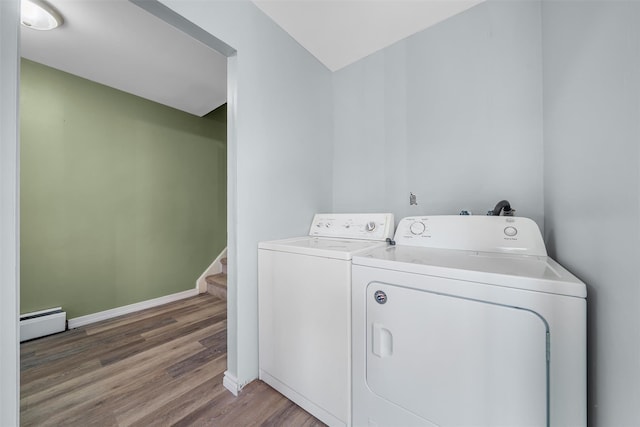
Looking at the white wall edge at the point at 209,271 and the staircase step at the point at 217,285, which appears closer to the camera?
the staircase step at the point at 217,285

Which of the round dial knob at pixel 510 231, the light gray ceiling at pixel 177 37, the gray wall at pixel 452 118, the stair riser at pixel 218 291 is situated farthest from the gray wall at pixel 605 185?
the stair riser at pixel 218 291

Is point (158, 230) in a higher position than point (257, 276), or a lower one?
higher

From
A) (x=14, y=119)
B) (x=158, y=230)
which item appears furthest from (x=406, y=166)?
(x=158, y=230)

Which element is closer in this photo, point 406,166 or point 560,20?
point 560,20

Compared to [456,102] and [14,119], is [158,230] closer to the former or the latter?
[14,119]

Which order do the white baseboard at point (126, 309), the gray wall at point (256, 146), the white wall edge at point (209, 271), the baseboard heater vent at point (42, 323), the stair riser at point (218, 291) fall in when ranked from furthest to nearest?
the white wall edge at point (209, 271) < the stair riser at point (218, 291) < the white baseboard at point (126, 309) < the baseboard heater vent at point (42, 323) < the gray wall at point (256, 146)

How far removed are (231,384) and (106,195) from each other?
216 cm

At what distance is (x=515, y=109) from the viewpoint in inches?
50.1

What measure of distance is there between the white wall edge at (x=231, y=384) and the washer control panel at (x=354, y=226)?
101 cm

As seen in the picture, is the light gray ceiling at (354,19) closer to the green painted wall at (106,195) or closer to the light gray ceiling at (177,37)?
the light gray ceiling at (177,37)

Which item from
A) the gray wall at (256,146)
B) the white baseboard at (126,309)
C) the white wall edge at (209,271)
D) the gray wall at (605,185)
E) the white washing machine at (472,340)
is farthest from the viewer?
the white wall edge at (209,271)

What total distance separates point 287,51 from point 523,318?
1929 millimetres

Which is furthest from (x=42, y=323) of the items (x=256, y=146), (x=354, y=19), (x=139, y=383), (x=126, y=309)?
(x=354, y=19)

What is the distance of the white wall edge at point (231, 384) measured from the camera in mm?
1260
